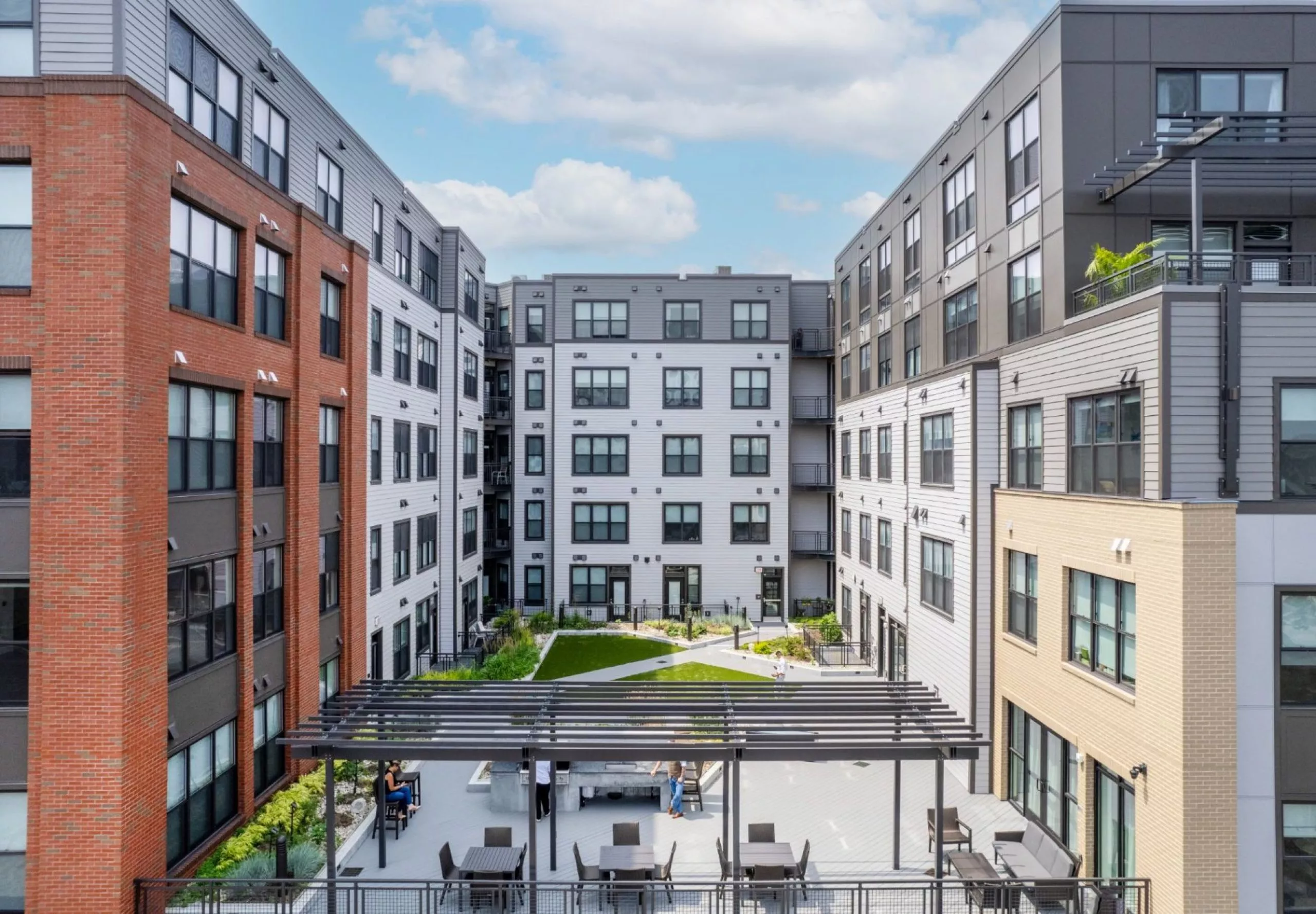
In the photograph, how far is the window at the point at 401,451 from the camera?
82.1ft

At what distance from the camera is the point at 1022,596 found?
17328mm

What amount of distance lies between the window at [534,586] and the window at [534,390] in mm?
7432

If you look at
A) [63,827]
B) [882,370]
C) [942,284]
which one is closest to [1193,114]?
[942,284]

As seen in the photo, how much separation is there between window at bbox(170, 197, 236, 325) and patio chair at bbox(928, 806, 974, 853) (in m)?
15.1

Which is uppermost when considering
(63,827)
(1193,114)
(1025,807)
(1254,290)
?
(1193,114)

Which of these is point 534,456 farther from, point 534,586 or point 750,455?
point 750,455

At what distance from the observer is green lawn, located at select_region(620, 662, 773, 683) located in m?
28.0

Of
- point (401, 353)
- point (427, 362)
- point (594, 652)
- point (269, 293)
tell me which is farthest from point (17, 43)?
point (594, 652)

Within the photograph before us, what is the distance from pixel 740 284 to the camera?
39.3 metres

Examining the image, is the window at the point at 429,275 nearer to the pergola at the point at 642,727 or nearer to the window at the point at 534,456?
the window at the point at 534,456

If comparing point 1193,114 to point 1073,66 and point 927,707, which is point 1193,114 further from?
point 927,707

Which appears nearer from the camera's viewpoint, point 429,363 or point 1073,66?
point 1073,66

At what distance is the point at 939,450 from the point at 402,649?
16174 mm

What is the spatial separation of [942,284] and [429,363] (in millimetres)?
16136
